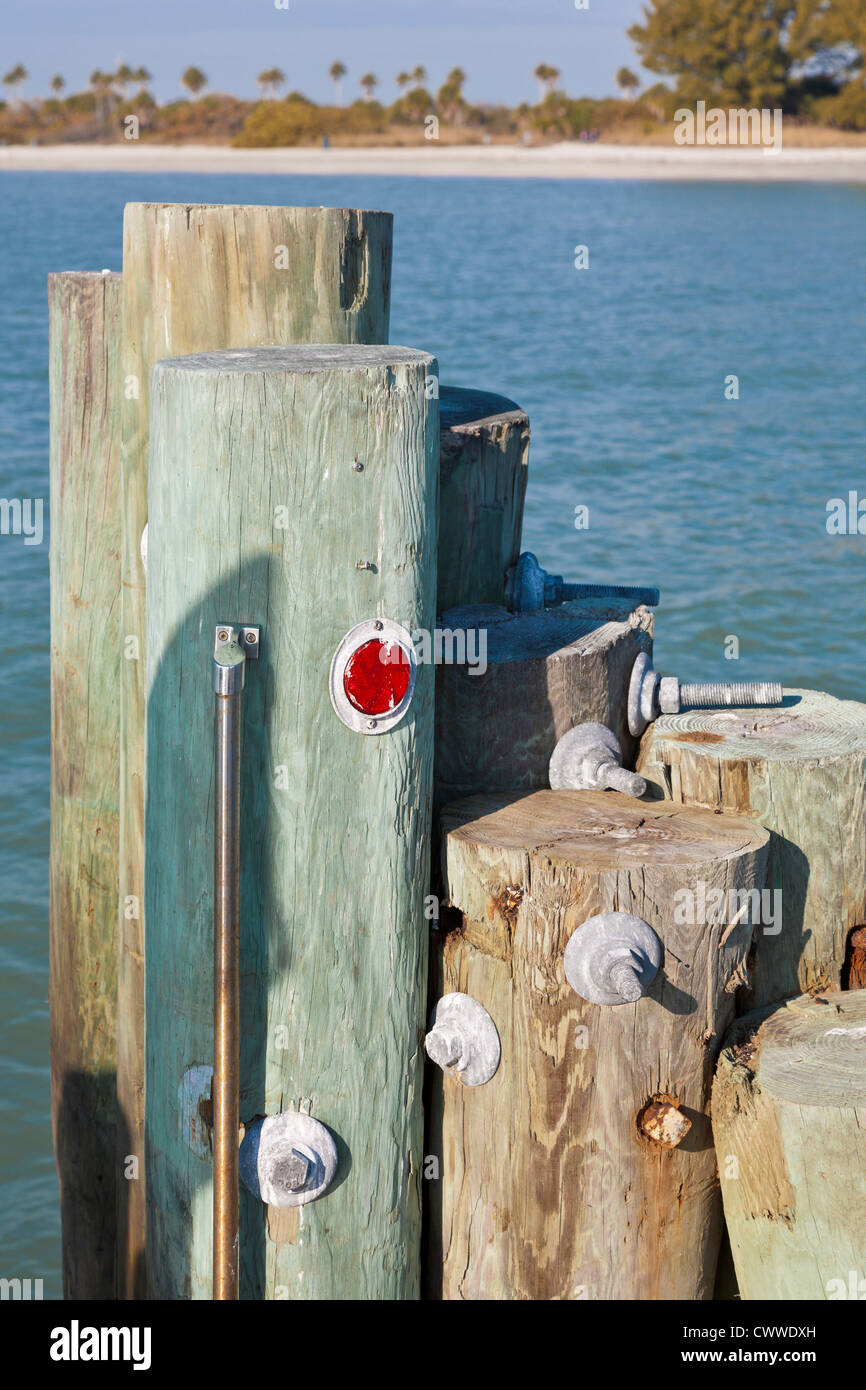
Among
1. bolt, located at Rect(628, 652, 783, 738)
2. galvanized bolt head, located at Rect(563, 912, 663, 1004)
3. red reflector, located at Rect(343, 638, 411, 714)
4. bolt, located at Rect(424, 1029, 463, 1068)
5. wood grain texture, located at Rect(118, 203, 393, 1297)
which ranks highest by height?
wood grain texture, located at Rect(118, 203, 393, 1297)

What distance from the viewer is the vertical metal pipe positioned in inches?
103

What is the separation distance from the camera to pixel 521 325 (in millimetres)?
21250

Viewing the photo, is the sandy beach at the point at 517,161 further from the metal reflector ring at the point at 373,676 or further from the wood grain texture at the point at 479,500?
the metal reflector ring at the point at 373,676

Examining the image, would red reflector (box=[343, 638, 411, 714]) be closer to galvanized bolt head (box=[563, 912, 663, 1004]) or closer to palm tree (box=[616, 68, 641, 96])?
galvanized bolt head (box=[563, 912, 663, 1004])

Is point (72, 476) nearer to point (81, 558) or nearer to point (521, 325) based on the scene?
point (81, 558)

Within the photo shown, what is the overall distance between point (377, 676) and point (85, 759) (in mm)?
1400

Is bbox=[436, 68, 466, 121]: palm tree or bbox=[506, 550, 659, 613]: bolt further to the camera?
bbox=[436, 68, 466, 121]: palm tree

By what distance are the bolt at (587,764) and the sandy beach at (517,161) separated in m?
70.5

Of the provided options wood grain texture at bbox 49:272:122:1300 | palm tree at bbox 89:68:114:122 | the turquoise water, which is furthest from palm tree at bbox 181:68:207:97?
wood grain texture at bbox 49:272:122:1300

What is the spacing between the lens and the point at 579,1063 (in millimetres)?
2854

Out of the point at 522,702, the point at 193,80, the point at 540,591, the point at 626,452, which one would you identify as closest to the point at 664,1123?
the point at 522,702

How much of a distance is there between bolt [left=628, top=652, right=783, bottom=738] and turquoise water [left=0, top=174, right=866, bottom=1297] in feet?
8.86
